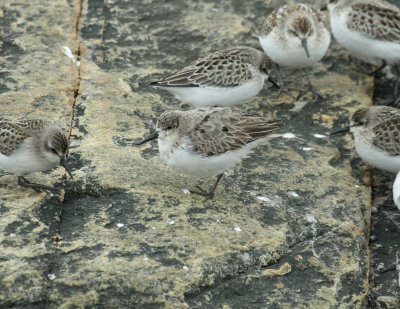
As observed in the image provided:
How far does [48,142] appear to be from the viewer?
6.66m

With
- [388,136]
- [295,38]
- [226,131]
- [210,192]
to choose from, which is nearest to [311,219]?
[210,192]

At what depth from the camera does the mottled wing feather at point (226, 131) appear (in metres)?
6.97

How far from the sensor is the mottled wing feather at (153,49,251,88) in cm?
853

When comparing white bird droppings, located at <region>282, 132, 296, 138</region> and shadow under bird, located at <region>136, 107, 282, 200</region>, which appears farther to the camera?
white bird droppings, located at <region>282, 132, 296, 138</region>

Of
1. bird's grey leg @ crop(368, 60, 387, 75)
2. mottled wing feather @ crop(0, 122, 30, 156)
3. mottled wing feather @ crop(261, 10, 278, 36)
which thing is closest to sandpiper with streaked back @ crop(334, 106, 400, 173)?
bird's grey leg @ crop(368, 60, 387, 75)

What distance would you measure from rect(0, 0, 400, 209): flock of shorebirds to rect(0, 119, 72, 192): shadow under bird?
0.4 inches

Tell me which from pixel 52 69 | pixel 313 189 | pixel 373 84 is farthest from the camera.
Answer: pixel 373 84

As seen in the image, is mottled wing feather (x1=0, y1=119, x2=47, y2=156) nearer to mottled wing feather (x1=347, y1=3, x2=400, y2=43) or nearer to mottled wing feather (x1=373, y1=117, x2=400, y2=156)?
mottled wing feather (x1=373, y1=117, x2=400, y2=156)

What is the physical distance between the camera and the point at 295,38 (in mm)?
9602

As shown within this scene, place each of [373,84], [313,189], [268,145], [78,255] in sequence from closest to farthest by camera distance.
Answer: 1. [78,255]
2. [313,189]
3. [268,145]
4. [373,84]

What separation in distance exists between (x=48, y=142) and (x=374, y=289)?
3.58m

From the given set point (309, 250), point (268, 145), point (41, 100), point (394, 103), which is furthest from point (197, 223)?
point (394, 103)

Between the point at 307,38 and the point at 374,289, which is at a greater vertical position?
the point at 307,38

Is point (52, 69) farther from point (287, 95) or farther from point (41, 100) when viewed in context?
point (287, 95)
